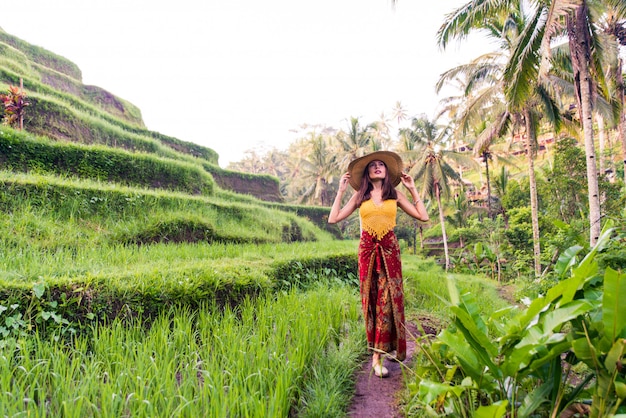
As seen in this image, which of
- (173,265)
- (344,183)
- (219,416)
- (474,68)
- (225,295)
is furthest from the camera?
(474,68)

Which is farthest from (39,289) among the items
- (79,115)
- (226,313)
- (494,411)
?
(79,115)

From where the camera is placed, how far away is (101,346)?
2.58 meters

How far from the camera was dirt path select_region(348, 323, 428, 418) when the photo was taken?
2.28 m

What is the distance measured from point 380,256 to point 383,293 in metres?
0.31

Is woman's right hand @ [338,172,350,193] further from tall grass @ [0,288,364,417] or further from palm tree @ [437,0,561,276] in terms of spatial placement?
palm tree @ [437,0,561,276]

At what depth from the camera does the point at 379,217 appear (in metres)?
2.94

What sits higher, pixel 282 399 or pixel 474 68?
pixel 474 68

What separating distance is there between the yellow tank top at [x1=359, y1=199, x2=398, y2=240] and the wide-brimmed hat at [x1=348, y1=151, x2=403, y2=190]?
0.38m

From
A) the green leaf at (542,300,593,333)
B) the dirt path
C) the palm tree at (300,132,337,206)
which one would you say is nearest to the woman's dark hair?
the dirt path

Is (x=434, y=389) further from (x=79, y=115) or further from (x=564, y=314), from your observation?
(x=79, y=115)

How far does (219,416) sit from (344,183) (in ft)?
6.66

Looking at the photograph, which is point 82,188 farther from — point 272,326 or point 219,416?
point 219,416

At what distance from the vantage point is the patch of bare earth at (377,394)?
7.47 feet

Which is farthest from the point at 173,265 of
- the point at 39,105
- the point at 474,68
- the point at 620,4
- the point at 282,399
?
the point at 474,68
